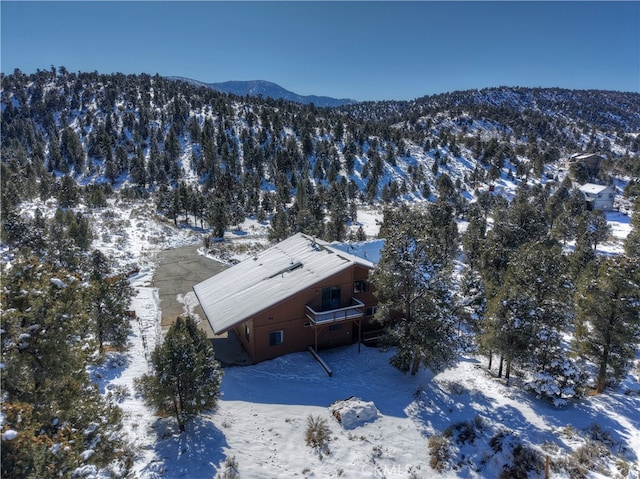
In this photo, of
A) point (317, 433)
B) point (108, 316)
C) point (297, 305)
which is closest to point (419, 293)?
point (297, 305)

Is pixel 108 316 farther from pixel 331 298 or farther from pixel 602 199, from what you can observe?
pixel 602 199

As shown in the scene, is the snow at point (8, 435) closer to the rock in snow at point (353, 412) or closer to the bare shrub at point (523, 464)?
the rock in snow at point (353, 412)

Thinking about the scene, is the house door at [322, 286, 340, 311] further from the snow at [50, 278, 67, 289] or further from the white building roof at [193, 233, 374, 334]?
the snow at [50, 278, 67, 289]

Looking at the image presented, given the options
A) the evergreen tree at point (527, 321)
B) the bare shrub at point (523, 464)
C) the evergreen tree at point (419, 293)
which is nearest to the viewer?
the bare shrub at point (523, 464)

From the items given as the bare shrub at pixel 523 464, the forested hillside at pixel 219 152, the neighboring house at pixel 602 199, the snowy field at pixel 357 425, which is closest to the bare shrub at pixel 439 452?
the snowy field at pixel 357 425

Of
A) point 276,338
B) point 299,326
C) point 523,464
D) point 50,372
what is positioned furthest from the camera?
point 299,326

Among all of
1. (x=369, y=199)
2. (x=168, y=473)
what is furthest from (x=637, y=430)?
(x=369, y=199)

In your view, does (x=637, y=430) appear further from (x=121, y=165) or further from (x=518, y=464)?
(x=121, y=165)
